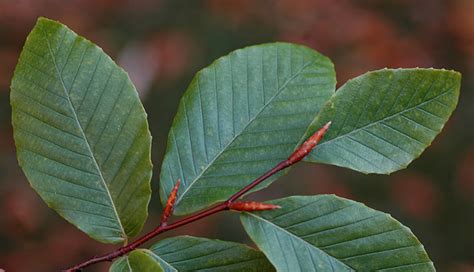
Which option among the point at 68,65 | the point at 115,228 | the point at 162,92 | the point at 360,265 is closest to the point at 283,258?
the point at 360,265

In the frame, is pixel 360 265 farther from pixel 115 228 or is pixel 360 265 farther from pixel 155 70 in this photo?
pixel 155 70

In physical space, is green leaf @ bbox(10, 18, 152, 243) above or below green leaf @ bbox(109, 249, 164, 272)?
above

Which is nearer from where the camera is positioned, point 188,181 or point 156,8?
point 188,181

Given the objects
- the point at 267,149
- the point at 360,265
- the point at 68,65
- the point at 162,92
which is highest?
the point at 68,65

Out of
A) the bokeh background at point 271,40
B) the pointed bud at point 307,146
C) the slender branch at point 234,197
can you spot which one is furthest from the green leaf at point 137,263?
the bokeh background at point 271,40

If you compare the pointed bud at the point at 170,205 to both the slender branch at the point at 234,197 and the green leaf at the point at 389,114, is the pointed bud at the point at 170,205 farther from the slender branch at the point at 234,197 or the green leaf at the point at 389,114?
the green leaf at the point at 389,114

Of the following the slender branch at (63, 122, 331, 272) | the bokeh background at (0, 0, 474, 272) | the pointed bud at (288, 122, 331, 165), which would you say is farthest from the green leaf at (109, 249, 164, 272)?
the bokeh background at (0, 0, 474, 272)

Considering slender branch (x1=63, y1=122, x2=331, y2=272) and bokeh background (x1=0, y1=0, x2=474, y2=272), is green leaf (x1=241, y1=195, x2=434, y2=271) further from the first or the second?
bokeh background (x1=0, y1=0, x2=474, y2=272)
